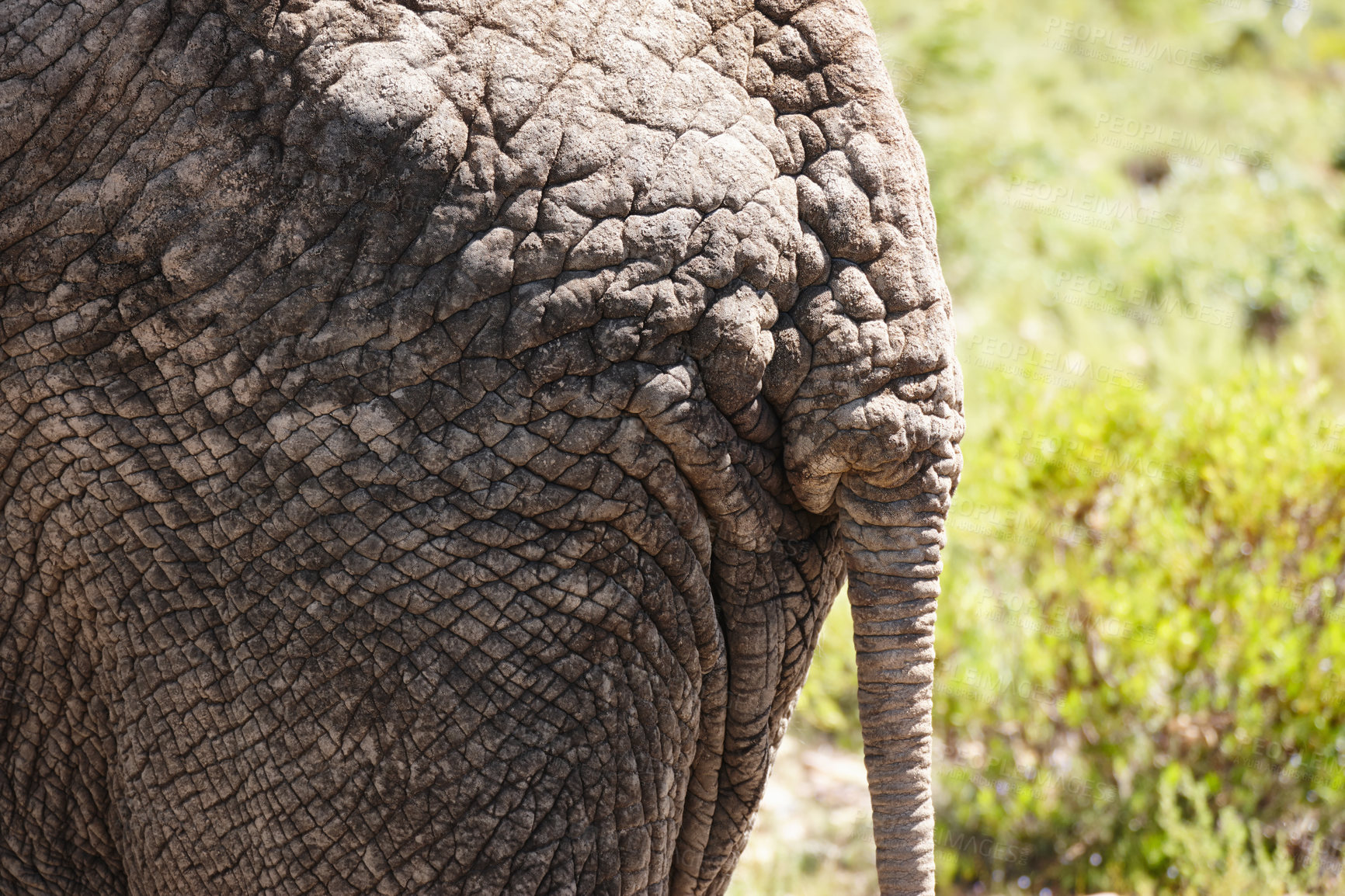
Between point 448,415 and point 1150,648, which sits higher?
point 1150,648

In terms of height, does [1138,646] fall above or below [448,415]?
above

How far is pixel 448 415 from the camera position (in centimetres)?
196

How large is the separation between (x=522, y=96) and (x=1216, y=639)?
3606 mm

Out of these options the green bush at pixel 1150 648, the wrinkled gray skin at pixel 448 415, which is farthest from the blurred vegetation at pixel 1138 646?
the wrinkled gray skin at pixel 448 415

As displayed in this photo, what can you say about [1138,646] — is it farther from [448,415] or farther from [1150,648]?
[448,415]

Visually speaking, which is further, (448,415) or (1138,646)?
(1138,646)

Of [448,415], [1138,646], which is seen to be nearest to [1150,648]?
[1138,646]

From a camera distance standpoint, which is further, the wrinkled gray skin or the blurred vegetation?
the blurred vegetation

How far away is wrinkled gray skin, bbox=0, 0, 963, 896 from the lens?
1.90 metres

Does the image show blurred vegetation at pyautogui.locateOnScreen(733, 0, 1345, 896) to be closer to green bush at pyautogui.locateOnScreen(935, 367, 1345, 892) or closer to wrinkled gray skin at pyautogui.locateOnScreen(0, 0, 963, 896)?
green bush at pyautogui.locateOnScreen(935, 367, 1345, 892)

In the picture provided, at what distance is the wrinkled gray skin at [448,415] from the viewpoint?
190 cm

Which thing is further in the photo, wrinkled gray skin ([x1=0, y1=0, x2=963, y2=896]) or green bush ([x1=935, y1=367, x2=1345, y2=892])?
green bush ([x1=935, y1=367, x2=1345, y2=892])

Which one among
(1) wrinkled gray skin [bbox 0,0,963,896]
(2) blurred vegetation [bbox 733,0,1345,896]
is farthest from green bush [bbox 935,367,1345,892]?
(1) wrinkled gray skin [bbox 0,0,963,896]

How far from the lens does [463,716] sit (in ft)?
6.81
